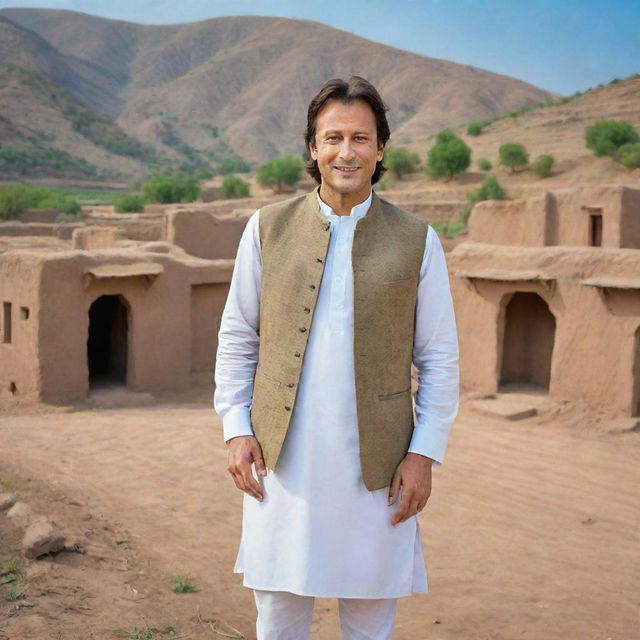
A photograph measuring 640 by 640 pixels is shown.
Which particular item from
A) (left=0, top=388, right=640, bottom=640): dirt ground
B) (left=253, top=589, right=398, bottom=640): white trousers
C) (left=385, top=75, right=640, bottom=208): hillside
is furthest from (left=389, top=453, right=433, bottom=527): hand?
(left=385, top=75, right=640, bottom=208): hillside

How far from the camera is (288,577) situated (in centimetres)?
286

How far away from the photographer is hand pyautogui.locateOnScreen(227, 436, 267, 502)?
287 cm

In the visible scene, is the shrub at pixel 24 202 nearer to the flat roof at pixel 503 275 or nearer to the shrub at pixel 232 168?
the flat roof at pixel 503 275

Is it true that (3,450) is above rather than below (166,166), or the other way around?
below

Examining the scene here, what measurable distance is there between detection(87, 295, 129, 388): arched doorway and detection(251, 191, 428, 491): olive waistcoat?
1038 cm

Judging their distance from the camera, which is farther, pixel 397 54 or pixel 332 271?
pixel 397 54

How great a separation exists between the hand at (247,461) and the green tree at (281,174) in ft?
124

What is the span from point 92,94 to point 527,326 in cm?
8991

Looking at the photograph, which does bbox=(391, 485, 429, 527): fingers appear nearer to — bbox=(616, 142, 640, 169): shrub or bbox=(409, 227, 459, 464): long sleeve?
bbox=(409, 227, 459, 464): long sleeve

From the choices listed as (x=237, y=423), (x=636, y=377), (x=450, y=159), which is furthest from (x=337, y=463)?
(x=450, y=159)

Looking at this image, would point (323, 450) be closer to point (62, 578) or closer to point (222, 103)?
point (62, 578)

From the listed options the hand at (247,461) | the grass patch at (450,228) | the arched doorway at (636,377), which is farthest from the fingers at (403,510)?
the grass patch at (450,228)

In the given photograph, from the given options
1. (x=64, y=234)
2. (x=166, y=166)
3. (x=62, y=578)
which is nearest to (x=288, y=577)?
(x=62, y=578)

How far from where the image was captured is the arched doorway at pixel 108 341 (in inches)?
530
